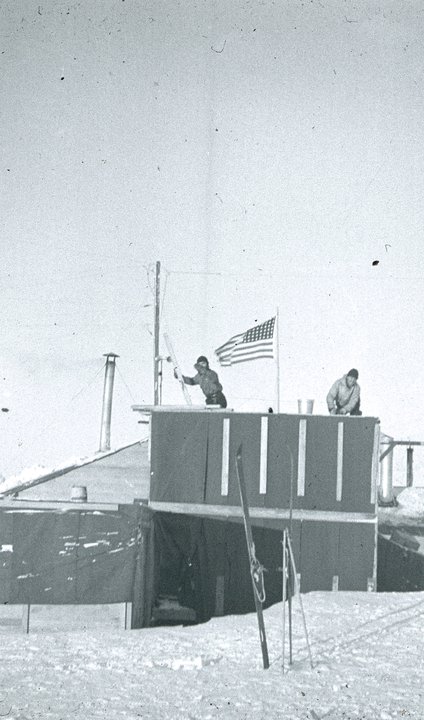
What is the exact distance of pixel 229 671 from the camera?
32.3 feet

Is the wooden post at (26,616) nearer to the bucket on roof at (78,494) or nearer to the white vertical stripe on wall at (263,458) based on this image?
the bucket on roof at (78,494)

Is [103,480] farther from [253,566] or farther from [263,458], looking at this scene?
[253,566]

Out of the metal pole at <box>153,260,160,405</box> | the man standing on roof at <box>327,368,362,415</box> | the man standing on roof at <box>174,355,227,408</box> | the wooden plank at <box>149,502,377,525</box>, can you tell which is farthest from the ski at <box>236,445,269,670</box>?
the metal pole at <box>153,260,160,405</box>

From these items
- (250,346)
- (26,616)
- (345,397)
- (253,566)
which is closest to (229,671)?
(253,566)

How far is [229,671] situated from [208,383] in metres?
10.1

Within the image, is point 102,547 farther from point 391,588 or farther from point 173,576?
point 391,588

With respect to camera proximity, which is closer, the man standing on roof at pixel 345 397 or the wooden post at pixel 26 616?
the wooden post at pixel 26 616

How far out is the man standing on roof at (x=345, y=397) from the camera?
18312mm

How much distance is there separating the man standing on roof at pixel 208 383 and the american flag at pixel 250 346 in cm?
47

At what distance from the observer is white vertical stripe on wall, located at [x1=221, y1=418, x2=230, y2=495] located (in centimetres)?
1772

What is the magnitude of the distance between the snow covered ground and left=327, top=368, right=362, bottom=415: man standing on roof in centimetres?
520

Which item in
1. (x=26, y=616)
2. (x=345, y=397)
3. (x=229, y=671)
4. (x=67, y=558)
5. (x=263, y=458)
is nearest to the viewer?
(x=229, y=671)

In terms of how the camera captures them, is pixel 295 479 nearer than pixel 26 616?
No

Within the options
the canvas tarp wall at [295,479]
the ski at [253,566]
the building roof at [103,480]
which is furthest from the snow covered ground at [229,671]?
the building roof at [103,480]
